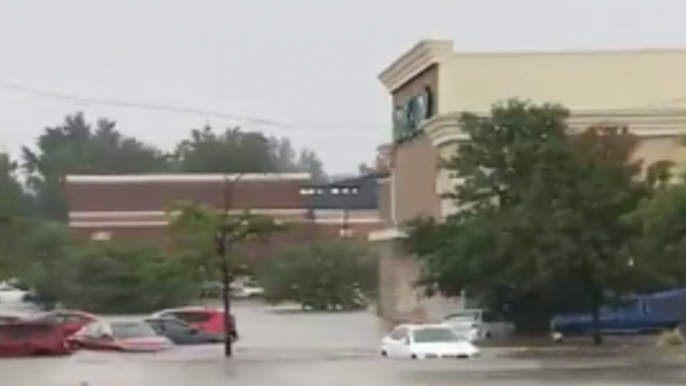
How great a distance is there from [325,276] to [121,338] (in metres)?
44.6

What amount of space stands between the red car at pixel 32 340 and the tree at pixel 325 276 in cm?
4409

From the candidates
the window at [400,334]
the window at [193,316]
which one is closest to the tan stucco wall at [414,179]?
the window at [193,316]

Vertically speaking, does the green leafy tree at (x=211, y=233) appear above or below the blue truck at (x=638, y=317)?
above

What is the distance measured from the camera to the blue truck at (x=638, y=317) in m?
62.1

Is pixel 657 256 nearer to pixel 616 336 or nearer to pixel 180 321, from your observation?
pixel 616 336

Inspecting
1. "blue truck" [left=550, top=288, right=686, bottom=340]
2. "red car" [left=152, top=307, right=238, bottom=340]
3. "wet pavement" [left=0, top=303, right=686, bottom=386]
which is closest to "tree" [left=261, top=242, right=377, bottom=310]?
"red car" [left=152, top=307, right=238, bottom=340]

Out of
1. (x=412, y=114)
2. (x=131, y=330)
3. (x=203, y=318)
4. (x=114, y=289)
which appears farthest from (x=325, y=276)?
(x=131, y=330)

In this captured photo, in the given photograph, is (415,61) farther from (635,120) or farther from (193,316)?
(193,316)

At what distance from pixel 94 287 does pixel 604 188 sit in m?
42.0

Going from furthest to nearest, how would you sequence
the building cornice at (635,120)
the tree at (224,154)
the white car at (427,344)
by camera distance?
the tree at (224,154), the building cornice at (635,120), the white car at (427,344)

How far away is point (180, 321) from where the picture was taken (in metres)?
62.2

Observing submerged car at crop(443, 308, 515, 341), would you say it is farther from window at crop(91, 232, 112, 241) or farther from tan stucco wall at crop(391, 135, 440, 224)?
window at crop(91, 232, 112, 241)

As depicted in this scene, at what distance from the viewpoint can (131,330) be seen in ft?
185

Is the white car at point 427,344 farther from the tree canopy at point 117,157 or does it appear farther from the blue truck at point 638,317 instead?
the tree canopy at point 117,157
